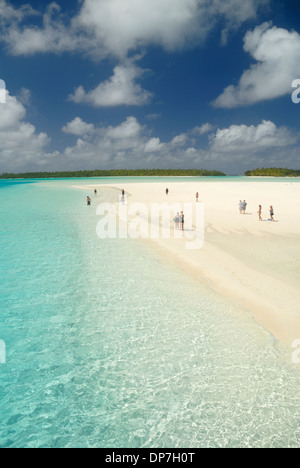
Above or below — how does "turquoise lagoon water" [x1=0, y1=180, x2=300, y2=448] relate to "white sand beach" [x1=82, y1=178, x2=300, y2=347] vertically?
below

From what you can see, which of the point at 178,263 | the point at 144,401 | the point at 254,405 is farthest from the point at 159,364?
the point at 178,263

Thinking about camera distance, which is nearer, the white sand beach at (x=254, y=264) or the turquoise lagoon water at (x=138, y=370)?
the turquoise lagoon water at (x=138, y=370)

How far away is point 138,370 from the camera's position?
280 inches

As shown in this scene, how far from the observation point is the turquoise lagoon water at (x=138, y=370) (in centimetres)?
549

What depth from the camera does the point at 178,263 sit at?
15.1m

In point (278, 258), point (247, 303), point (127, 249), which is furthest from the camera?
point (127, 249)

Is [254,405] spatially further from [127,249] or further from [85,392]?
[127,249]

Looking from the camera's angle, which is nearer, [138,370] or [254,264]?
[138,370]

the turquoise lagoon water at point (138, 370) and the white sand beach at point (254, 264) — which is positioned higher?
the white sand beach at point (254, 264)

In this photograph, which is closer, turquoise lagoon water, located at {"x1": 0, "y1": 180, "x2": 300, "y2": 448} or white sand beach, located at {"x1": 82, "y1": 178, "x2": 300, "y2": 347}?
turquoise lagoon water, located at {"x1": 0, "y1": 180, "x2": 300, "y2": 448}

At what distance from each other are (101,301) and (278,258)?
9831 millimetres

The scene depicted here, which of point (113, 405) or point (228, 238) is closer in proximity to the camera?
point (113, 405)

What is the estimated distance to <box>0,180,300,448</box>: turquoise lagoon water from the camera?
5492mm

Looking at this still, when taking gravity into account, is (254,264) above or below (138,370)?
above
